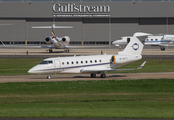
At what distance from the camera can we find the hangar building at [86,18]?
306 ft

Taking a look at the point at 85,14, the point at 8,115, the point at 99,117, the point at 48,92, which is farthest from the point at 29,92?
the point at 85,14

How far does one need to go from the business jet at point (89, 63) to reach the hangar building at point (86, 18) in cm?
6110

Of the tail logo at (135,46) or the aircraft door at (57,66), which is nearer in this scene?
the aircraft door at (57,66)

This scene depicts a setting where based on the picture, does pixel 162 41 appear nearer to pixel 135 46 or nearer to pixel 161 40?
pixel 161 40

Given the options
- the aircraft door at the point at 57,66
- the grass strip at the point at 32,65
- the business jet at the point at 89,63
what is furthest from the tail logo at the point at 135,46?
the aircraft door at the point at 57,66

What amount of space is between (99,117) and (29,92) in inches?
384

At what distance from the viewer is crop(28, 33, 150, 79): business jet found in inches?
1201

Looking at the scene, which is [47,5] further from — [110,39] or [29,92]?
[29,92]

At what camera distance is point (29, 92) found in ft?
75.9

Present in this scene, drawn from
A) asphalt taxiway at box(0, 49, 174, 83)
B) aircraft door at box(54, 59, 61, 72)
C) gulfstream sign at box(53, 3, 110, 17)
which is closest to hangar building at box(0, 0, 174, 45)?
gulfstream sign at box(53, 3, 110, 17)

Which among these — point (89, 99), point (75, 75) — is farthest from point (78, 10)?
point (89, 99)

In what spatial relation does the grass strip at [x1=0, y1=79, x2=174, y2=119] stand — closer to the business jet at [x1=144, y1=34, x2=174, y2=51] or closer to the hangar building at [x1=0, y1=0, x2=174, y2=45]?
the business jet at [x1=144, y1=34, x2=174, y2=51]

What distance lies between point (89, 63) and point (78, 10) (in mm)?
63433

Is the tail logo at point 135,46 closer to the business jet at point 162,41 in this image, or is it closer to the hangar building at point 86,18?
the business jet at point 162,41
